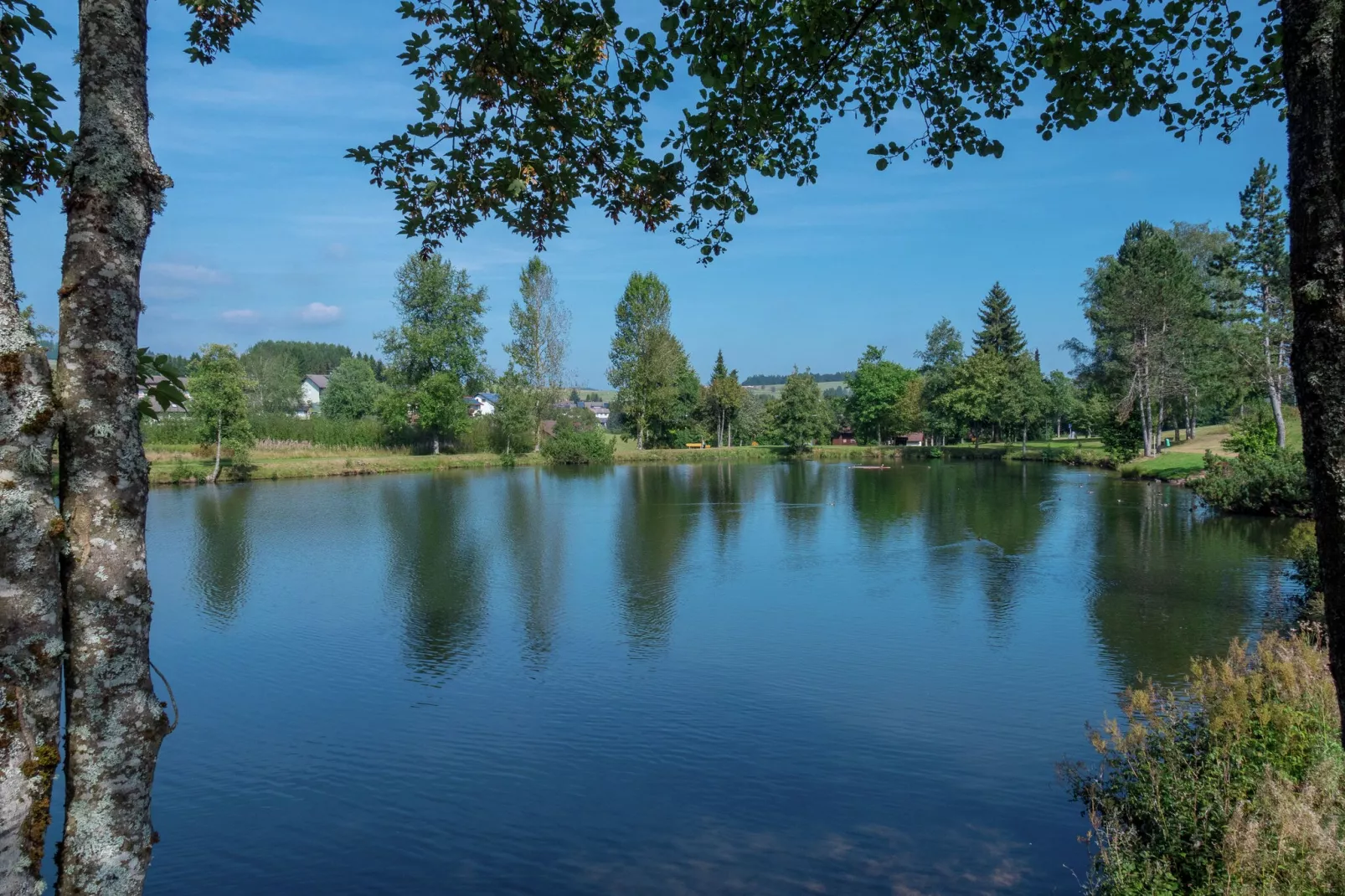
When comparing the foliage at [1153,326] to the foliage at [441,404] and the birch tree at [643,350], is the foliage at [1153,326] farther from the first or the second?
the foliage at [441,404]

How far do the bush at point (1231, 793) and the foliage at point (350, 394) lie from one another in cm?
7309

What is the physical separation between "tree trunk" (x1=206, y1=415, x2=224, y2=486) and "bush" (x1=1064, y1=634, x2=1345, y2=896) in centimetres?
4073

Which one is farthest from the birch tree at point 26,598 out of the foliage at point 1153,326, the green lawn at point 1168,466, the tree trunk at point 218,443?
the foliage at point 1153,326

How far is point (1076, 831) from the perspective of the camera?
23.1 ft

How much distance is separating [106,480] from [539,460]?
185 feet

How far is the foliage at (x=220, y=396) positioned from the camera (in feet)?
124

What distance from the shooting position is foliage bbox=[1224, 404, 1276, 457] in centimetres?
3048

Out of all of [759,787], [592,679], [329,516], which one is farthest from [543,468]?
[759,787]

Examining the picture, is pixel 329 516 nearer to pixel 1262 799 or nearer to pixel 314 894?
pixel 314 894

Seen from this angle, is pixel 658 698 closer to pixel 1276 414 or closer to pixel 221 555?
pixel 221 555

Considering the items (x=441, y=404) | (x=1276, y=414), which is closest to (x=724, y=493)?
(x=1276, y=414)

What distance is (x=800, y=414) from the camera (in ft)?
228

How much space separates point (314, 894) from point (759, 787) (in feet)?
13.3

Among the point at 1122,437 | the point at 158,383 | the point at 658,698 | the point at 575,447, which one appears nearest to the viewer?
the point at 158,383
